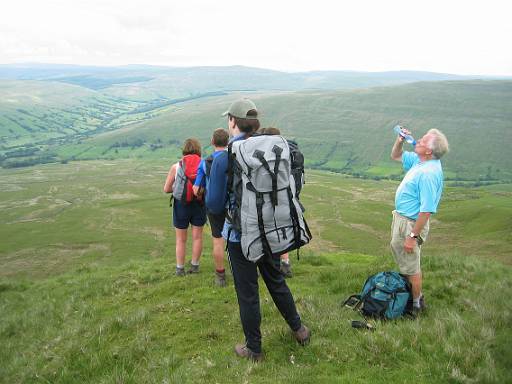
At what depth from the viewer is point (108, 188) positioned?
14800 centimetres

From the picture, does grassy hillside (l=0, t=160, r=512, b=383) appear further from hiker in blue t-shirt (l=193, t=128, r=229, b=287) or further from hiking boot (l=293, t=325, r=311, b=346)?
hiker in blue t-shirt (l=193, t=128, r=229, b=287)

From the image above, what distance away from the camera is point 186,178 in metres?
10.9

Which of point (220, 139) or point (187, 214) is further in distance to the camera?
point (187, 214)

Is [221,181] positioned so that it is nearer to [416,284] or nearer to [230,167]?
Result: [230,167]

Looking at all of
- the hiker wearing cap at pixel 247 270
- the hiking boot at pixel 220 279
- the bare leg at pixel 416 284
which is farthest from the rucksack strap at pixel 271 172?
the hiking boot at pixel 220 279

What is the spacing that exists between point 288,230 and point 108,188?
152m

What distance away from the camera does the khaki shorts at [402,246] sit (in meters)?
7.94

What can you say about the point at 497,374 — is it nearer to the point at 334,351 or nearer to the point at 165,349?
the point at 334,351

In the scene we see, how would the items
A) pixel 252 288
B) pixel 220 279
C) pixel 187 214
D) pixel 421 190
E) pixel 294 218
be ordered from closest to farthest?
pixel 294 218 < pixel 252 288 < pixel 421 190 < pixel 220 279 < pixel 187 214

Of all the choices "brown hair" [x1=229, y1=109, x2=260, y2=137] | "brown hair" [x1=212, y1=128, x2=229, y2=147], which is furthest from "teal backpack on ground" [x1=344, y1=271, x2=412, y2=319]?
"brown hair" [x1=212, y1=128, x2=229, y2=147]

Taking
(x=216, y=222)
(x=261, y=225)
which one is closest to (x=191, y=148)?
(x=216, y=222)

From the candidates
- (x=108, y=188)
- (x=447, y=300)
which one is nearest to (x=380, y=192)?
(x=108, y=188)

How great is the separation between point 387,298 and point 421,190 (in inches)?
85.5

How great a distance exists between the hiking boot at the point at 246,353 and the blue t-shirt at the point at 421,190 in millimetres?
3924
